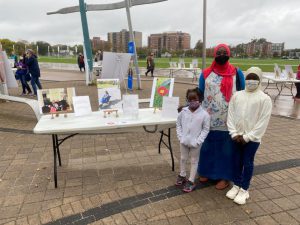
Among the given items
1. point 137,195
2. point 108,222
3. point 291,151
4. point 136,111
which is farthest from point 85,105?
point 291,151

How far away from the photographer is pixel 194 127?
3.05 meters

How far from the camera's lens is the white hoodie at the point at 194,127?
304 centimetres

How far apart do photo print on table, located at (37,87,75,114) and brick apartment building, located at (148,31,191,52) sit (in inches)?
4563

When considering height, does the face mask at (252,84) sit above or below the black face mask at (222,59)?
below

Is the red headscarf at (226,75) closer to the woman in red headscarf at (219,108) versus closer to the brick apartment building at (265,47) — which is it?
the woman in red headscarf at (219,108)

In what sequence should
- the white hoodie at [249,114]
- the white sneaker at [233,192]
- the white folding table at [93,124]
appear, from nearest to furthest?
the white hoodie at [249,114]
the white sneaker at [233,192]
the white folding table at [93,124]

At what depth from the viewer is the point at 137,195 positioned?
125 inches

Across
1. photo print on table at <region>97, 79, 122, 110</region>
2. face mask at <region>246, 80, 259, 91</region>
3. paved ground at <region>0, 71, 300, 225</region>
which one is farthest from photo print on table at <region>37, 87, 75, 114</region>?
face mask at <region>246, 80, 259, 91</region>

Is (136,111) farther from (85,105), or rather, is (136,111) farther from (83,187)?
(83,187)

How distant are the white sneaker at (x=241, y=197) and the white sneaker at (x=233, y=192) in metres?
0.06

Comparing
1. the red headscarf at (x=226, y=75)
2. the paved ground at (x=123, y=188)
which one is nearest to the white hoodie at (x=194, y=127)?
the red headscarf at (x=226, y=75)

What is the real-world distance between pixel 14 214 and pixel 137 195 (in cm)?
134

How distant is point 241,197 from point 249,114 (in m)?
0.97

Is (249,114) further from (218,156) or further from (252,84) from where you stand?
(218,156)
